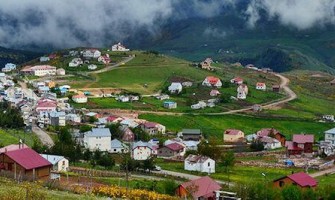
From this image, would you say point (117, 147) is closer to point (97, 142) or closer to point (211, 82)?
point (97, 142)

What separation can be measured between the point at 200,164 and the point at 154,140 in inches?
696

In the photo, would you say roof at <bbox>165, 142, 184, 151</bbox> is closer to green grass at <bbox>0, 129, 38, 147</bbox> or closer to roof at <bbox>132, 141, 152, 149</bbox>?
roof at <bbox>132, 141, 152, 149</bbox>

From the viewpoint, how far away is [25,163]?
1604 inches

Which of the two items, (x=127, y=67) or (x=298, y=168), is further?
(x=127, y=67)

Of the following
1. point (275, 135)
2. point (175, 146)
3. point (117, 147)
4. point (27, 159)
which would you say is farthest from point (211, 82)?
point (27, 159)

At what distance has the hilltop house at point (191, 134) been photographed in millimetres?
81188

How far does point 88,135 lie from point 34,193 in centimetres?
4948

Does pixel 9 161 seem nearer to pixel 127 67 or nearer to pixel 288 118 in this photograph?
pixel 288 118

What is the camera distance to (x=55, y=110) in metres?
87.8

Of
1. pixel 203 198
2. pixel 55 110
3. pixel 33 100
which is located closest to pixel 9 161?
pixel 203 198

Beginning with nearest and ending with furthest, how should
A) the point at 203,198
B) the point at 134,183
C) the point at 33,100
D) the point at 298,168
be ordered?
the point at 203,198 < the point at 134,183 < the point at 298,168 < the point at 33,100

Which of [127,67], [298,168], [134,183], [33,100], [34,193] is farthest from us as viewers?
[127,67]

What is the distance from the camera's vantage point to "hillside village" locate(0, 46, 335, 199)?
47.5m

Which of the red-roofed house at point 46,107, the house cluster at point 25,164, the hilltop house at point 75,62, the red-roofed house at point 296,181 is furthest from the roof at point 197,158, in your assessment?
the hilltop house at point 75,62
